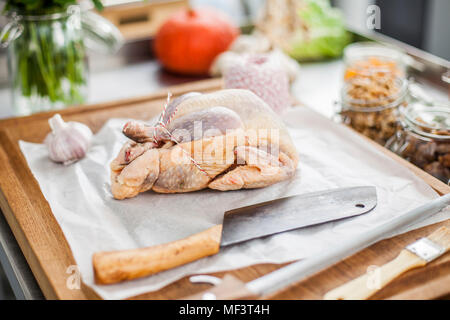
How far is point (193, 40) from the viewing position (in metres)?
1.51

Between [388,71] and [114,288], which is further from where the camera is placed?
[388,71]

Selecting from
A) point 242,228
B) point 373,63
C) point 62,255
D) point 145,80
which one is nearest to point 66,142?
point 62,255

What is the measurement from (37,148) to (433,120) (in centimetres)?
76

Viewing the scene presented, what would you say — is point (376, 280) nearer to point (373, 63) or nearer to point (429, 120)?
point (429, 120)

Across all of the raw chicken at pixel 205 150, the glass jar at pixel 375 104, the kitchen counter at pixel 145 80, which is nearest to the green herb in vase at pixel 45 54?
the kitchen counter at pixel 145 80

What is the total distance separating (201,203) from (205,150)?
0.09 m

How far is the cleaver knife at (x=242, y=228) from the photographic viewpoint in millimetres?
697

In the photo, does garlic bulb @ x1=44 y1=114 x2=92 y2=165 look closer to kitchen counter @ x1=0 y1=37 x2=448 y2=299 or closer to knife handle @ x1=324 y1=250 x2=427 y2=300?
kitchen counter @ x1=0 y1=37 x2=448 y2=299

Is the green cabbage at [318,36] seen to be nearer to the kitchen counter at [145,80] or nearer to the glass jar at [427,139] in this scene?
the kitchen counter at [145,80]

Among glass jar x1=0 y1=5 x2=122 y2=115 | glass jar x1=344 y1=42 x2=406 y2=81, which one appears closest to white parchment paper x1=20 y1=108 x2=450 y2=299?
glass jar x1=344 y1=42 x2=406 y2=81

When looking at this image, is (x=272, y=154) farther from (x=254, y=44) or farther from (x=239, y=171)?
(x=254, y=44)
